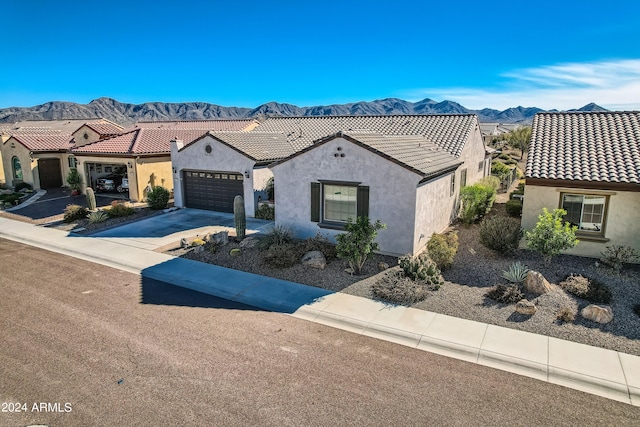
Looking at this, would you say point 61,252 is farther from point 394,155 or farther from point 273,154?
point 394,155

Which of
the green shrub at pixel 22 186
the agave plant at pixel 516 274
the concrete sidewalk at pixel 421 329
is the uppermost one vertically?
the green shrub at pixel 22 186

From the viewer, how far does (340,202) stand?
607 inches

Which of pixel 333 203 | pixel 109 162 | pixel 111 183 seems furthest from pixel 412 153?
pixel 111 183

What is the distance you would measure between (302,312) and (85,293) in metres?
6.45

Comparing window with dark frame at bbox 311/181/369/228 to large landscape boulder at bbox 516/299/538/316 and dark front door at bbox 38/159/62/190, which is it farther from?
dark front door at bbox 38/159/62/190

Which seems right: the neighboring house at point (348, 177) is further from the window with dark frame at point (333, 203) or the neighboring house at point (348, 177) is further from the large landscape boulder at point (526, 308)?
the large landscape boulder at point (526, 308)

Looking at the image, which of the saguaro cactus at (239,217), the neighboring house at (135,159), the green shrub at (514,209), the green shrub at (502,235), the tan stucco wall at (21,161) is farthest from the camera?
the tan stucco wall at (21,161)

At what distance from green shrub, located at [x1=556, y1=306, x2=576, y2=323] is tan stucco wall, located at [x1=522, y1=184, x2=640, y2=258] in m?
4.73

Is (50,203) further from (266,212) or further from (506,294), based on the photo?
(506,294)

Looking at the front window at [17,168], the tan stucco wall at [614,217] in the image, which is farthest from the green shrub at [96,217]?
the tan stucco wall at [614,217]

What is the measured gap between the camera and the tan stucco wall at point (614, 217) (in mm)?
13188

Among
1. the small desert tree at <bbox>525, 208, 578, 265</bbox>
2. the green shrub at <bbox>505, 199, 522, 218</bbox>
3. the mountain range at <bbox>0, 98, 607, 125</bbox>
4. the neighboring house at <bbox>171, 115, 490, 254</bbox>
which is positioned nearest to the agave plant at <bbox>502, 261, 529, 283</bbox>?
the small desert tree at <bbox>525, 208, 578, 265</bbox>

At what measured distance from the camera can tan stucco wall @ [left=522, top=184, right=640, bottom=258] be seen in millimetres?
13188

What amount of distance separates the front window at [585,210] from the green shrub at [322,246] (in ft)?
26.0
